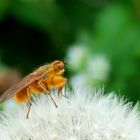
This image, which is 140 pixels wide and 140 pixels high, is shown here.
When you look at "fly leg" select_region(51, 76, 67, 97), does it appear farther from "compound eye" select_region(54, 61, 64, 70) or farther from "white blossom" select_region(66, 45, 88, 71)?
"white blossom" select_region(66, 45, 88, 71)

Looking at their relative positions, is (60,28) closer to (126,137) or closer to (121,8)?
(121,8)

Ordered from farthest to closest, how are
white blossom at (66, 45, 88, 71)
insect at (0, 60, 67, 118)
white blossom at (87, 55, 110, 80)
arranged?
white blossom at (66, 45, 88, 71) < white blossom at (87, 55, 110, 80) < insect at (0, 60, 67, 118)

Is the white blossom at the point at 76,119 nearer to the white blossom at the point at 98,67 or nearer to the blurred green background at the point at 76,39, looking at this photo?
the blurred green background at the point at 76,39

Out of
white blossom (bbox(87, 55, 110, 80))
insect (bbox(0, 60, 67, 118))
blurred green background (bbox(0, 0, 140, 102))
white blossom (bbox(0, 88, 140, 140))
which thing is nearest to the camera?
white blossom (bbox(0, 88, 140, 140))

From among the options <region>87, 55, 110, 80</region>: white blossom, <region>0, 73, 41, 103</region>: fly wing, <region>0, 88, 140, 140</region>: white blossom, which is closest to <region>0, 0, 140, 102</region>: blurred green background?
<region>87, 55, 110, 80</region>: white blossom

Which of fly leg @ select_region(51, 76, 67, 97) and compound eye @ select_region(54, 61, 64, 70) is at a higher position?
compound eye @ select_region(54, 61, 64, 70)

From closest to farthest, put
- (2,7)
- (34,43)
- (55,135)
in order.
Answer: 1. (55,135)
2. (2,7)
3. (34,43)

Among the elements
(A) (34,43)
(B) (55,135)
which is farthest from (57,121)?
(A) (34,43)
